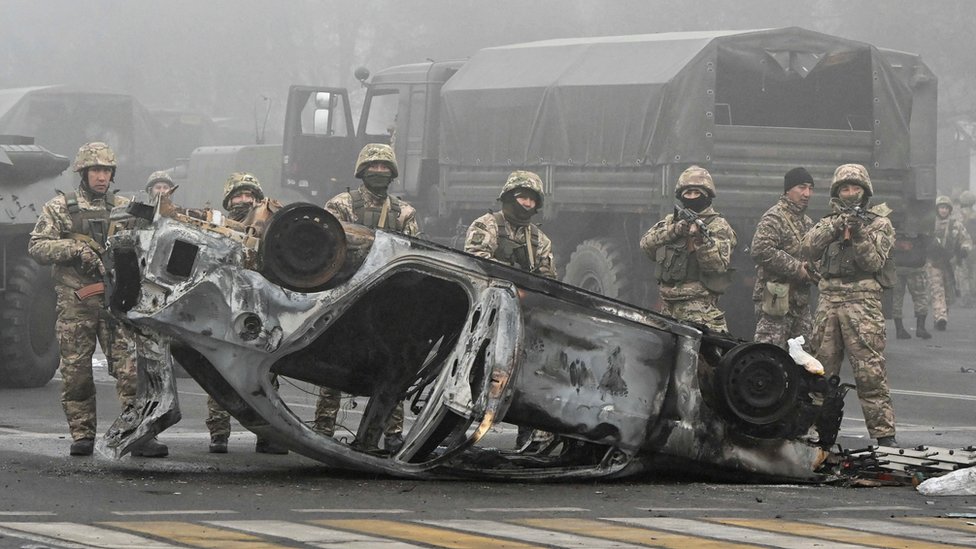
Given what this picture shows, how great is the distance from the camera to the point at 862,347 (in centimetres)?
1141

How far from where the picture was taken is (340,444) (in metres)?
8.58

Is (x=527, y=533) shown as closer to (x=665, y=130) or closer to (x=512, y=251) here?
(x=512, y=251)

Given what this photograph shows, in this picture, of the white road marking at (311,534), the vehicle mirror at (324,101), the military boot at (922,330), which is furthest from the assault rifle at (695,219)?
the vehicle mirror at (324,101)

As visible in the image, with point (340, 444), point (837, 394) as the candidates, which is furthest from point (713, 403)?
point (340, 444)

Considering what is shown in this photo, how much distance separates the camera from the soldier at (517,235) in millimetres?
10461

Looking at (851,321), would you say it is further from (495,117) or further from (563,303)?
(495,117)

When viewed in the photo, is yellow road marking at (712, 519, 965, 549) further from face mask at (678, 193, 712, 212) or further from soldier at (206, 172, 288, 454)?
face mask at (678, 193, 712, 212)

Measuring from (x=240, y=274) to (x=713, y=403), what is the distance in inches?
93.8

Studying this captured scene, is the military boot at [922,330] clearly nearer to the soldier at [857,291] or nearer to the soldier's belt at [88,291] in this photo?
the soldier at [857,291]

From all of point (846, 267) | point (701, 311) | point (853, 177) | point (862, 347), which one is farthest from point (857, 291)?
Answer: point (701, 311)

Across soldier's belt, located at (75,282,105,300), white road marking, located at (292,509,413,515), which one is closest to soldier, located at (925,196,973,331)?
soldier's belt, located at (75,282,105,300)

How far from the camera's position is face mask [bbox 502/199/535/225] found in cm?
1056

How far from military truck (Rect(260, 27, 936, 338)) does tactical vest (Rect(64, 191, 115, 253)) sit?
851 centimetres

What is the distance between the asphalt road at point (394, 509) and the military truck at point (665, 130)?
867 centimetres
